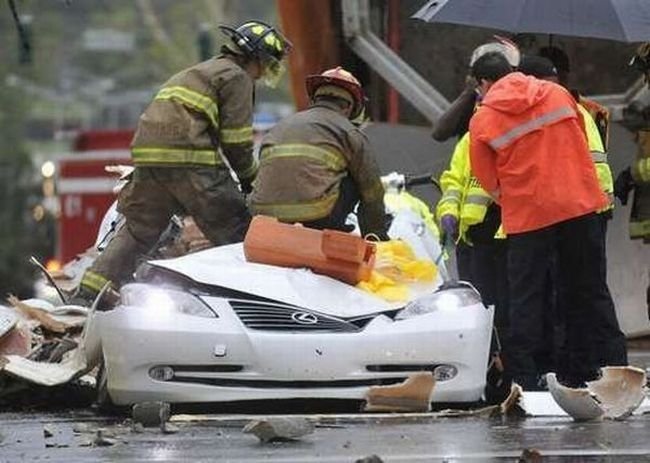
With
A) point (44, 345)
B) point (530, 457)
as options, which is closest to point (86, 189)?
point (44, 345)

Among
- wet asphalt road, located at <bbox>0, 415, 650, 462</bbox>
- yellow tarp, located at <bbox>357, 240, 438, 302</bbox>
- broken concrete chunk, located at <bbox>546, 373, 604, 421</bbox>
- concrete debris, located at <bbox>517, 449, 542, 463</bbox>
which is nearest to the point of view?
concrete debris, located at <bbox>517, 449, 542, 463</bbox>

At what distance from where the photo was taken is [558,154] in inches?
360

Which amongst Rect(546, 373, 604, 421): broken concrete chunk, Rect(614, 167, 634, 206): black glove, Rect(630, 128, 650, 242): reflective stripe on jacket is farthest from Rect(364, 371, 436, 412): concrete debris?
Rect(614, 167, 634, 206): black glove

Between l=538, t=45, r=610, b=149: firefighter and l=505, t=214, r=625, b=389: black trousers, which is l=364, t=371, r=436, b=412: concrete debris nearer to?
l=505, t=214, r=625, b=389: black trousers

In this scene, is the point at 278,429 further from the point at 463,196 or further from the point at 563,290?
the point at 463,196

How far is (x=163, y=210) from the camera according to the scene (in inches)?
408

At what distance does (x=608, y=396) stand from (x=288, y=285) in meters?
1.45

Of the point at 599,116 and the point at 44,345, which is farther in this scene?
the point at 599,116

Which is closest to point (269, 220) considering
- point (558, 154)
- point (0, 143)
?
point (558, 154)

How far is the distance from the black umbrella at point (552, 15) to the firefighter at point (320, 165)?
0.84 meters

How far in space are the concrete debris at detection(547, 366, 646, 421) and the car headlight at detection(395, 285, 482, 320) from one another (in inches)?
18.8

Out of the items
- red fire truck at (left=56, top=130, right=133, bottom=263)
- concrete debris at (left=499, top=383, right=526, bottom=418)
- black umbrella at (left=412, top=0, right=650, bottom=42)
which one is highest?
black umbrella at (left=412, top=0, right=650, bottom=42)

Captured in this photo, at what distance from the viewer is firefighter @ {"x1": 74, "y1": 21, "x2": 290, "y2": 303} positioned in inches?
396

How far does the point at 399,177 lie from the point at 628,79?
142 inches
